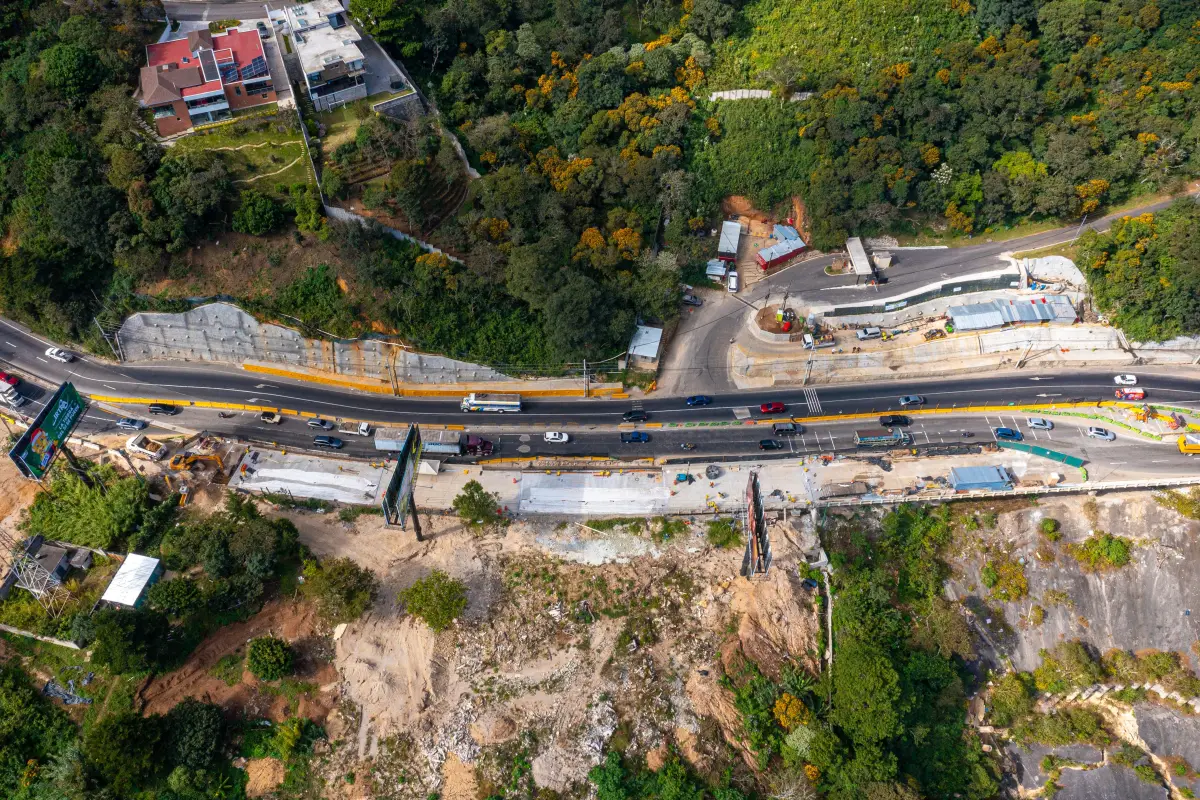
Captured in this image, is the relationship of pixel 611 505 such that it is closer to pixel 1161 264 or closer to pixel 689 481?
pixel 689 481

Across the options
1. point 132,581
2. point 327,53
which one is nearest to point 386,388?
point 132,581

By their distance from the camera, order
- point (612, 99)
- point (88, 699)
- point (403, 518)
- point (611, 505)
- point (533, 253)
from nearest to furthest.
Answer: point (88, 699)
point (403, 518)
point (611, 505)
point (533, 253)
point (612, 99)

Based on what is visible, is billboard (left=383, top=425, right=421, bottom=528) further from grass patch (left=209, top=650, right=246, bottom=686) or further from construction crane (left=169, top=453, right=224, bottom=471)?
construction crane (left=169, top=453, right=224, bottom=471)

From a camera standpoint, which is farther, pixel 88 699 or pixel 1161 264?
pixel 1161 264

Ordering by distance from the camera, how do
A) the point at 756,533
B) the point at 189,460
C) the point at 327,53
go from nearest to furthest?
1. the point at 756,533
2. the point at 189,460
3. the point at 327,53

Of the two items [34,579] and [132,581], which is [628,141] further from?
[34,579]

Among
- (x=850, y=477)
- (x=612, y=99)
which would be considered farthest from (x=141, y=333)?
(x=850, y=477)

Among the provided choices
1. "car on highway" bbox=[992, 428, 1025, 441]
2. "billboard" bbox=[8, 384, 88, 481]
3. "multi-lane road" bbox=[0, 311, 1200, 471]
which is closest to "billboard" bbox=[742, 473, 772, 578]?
"multi-lane road" bbox=[0, 311, 1200, 471]
